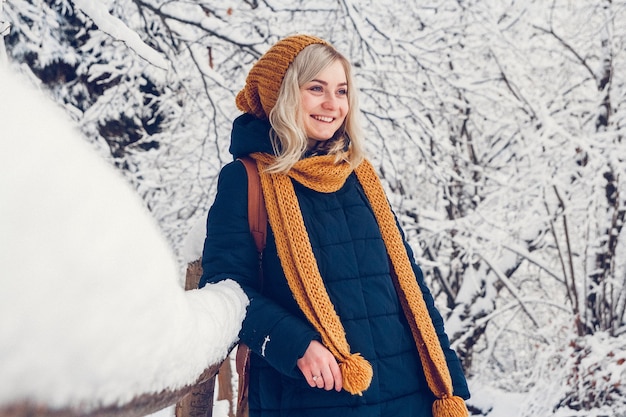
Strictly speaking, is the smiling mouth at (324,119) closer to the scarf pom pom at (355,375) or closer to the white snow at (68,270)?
the scarf pom pom at (355,375)

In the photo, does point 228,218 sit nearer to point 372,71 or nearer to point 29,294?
point 29,294

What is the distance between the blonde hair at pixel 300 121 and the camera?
6.11 feet

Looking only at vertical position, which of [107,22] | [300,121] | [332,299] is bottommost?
[332,299]

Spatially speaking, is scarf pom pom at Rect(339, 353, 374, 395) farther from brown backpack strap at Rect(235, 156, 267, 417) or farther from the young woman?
brown backpack strap at Rect(235, 156, 267, 417)

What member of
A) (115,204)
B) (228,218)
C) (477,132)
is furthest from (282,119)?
(477,132)

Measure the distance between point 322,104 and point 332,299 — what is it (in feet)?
2.02

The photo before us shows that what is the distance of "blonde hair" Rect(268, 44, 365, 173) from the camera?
1864mm

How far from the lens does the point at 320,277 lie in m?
1.67

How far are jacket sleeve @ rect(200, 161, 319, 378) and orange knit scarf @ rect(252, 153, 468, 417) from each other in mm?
61

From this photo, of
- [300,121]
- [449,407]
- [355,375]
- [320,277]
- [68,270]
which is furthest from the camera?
[300,121]

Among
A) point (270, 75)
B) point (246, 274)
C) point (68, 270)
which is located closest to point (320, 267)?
point (246, 274)

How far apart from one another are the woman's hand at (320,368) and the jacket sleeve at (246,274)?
0.02 metres

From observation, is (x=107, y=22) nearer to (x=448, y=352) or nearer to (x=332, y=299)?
(x=332, y=299)

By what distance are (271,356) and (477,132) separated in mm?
7058
